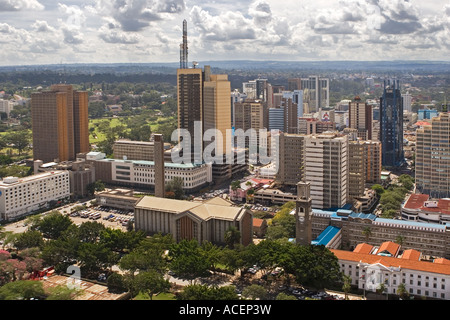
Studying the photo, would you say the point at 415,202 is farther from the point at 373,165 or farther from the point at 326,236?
the point at 373,165

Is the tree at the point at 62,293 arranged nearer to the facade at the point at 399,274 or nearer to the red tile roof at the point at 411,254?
the facade at the point at 399,274

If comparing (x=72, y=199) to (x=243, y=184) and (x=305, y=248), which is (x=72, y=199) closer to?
(x=243, y=184)

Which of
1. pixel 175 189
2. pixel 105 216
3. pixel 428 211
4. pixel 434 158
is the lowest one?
pixel 105 216

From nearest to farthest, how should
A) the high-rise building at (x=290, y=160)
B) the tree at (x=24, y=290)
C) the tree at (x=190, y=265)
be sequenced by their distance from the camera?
1. the tree at (x=24, y=290)
2. the tree at (x=190, y=265)
3. the high-rise building at (x=290, y=160)

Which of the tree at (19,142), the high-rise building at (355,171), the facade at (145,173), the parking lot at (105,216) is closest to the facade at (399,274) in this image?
the high-rise building at (355,171)

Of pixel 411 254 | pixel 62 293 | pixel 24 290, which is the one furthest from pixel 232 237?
pixel 24 290
